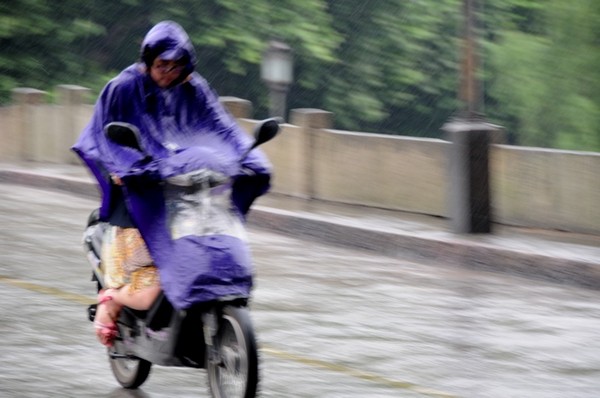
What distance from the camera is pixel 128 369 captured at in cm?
734

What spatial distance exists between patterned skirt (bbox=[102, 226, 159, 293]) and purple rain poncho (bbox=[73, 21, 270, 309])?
0.13 metres

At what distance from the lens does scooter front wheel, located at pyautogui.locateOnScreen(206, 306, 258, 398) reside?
6.12m

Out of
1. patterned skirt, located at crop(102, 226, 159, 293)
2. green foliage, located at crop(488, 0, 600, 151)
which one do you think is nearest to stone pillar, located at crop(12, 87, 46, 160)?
green foliage, located at crop(488, 0, 600, 151)

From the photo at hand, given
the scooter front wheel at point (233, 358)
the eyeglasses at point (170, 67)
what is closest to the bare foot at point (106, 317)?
the scooter front wheel at point (233, 358)

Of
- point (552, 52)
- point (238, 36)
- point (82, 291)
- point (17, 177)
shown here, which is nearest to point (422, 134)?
point (238, 36)

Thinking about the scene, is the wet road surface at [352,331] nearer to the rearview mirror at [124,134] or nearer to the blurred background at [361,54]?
the rearview mirror at [124,134]

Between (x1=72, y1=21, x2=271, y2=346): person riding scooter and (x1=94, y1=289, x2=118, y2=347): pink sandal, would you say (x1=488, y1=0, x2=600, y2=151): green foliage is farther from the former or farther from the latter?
(x1=72, y1=21, x2=271, y2=346): person riding scooter

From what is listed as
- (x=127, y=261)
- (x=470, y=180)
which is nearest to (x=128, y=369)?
(x=127, y=261)

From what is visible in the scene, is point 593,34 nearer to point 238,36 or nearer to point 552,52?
point 552,52

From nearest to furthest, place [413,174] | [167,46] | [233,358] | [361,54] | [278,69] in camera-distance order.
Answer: [233,358] < [167,46] < [413,174] < [278,69] < [361,54]

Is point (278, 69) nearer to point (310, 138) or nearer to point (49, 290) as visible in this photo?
point (310, 138)

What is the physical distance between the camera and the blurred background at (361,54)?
2923cm

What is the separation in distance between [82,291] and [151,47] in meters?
4.25

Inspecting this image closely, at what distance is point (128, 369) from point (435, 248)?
6345 millimetres
